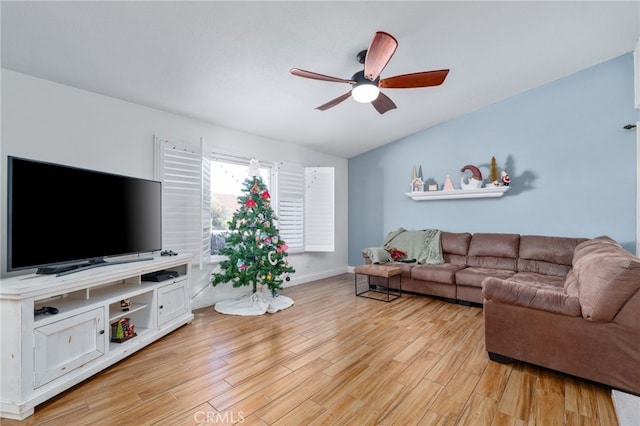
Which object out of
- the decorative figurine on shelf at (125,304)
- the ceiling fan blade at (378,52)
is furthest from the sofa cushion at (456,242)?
the decorative figurine on shelf at (125,304)

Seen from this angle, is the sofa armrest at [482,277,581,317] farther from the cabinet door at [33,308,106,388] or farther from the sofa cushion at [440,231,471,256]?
the cabinet door at [33,308,106,388]

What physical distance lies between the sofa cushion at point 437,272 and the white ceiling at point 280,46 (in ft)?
8.21

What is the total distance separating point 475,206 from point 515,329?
294 centimetres

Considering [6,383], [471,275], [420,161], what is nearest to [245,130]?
[420,161]

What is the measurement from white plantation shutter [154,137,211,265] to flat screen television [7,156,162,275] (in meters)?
0.45

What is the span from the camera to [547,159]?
14.0 ft

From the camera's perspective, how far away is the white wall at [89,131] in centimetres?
247

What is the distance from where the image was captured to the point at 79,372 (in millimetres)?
2070

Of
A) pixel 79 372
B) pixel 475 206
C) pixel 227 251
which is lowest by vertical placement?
pixel 79 372

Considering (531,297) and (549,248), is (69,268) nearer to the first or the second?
(531,297)

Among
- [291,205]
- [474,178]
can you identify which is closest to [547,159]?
[474,178]

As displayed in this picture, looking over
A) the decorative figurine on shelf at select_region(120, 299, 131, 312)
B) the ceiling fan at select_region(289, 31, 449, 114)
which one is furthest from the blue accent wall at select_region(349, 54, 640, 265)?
the decorative figurine on shelf at select_region(120, 299, 131, 312)

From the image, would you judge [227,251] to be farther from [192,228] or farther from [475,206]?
[475,206]

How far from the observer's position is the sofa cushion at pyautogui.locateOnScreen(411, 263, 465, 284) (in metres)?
4.08
